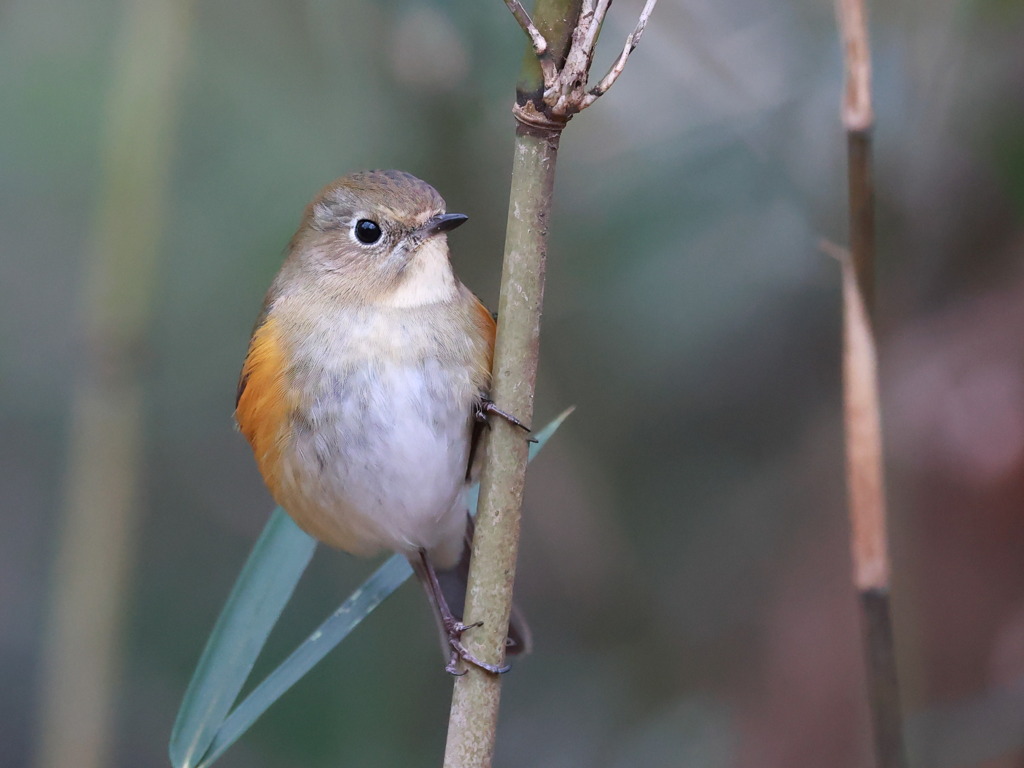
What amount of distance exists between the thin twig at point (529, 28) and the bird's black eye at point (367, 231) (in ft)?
3.88

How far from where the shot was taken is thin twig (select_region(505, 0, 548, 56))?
1498mm

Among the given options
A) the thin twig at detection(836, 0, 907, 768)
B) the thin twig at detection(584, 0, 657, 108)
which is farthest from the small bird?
the thin twig at detection(584, 0, 657, 108)

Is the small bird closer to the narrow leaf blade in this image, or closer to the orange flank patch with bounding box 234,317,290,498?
the orange flank patch with bounding box 234,317,290,498

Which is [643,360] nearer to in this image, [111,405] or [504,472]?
[111,405]

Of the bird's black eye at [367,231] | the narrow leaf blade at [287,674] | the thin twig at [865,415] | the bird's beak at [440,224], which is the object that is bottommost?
the narrow leaf blade at [287,674]

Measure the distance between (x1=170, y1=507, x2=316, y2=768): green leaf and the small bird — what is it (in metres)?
0.24

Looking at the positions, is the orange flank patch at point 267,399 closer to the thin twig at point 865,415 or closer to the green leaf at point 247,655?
the green leaf at point 247,655

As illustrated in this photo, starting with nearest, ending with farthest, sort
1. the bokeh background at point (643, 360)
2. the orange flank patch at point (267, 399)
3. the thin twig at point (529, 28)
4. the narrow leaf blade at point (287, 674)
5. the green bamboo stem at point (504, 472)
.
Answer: the thin twig at point (529, 28) → the green bamboo stem at point (504, 472) → the narrow leaf blade at point (287, 674) → the orange flank patch at point (267, 399) → the bokeh background at point (643, 360)

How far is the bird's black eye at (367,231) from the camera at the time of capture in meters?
2.67

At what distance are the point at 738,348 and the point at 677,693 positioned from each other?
1.24 m

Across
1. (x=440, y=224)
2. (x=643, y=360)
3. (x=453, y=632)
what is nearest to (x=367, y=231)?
(x=440, y=224)

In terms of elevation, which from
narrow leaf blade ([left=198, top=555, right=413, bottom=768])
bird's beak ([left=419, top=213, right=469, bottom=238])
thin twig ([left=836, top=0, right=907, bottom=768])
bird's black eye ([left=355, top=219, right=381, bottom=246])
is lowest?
narrow leaf blade ([left=198, top=555, right=413, bottom=768])

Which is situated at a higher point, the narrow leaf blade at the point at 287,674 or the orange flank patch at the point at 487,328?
the orange flank patch at the point at 487,328

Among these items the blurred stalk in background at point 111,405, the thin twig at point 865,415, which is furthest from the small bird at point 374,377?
the thin twig at point 865,415
